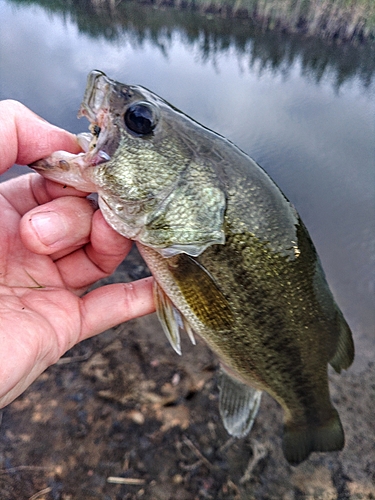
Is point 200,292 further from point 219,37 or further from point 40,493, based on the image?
point 219,37

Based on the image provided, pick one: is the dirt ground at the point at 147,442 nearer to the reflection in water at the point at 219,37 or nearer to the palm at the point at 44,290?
the palm at the point at 44,290

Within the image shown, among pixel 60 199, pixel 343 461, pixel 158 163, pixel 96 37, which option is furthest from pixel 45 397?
pixel 96 37

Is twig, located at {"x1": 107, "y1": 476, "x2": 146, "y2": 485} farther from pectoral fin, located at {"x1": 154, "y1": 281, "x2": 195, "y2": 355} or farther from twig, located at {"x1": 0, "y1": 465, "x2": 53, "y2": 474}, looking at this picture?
pectoral fin, located at {"x1": 154, "y1": 281, "x2": 195, "y2": 355}

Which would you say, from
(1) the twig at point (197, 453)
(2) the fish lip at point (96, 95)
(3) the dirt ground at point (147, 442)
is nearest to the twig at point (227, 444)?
(3) the dirt ground at point (147, 442)

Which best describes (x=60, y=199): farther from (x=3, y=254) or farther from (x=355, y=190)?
(x=355, y=190)

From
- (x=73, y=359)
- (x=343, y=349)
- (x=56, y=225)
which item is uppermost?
(x=56, y=225)

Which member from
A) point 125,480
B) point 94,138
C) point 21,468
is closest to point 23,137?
point 94,138
